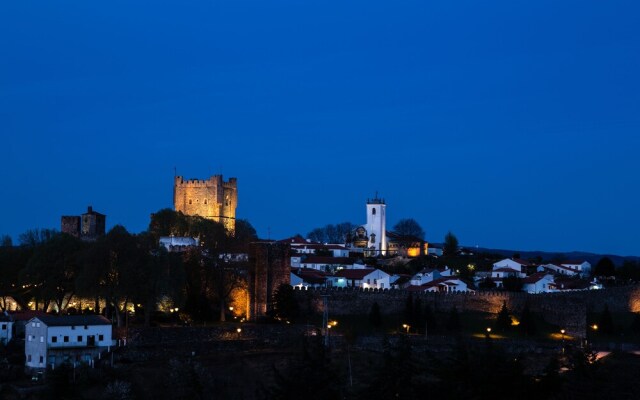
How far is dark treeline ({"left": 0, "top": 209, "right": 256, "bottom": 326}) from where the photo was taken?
5794cm

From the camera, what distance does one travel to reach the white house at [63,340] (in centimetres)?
5269

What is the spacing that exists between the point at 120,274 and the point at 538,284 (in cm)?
3547

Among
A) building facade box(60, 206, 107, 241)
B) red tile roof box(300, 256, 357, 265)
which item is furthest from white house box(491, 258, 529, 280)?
building facade box(60, 206, 107, 241)

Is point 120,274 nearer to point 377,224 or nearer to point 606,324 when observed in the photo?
point 606,324

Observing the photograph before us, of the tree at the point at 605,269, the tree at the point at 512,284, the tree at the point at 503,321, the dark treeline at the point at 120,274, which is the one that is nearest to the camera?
the dark treeline at the point at 120,274

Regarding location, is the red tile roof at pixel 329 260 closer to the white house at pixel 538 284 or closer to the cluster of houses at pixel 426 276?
the cluster of houses at pixel 426 276

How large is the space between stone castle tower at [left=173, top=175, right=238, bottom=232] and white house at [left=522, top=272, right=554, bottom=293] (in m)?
30.5

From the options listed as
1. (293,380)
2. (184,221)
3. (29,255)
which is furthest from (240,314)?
(293,380)

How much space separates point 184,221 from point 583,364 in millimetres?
43919

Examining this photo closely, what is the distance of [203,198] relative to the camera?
Answer: 102m

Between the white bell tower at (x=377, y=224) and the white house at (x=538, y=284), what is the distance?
93.6ft

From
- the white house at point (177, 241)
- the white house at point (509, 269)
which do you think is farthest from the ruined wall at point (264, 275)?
the white house at point (509, 269)

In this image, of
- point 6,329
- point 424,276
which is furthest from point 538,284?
point 6,329

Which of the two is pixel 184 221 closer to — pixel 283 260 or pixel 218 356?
pixel 283 260
